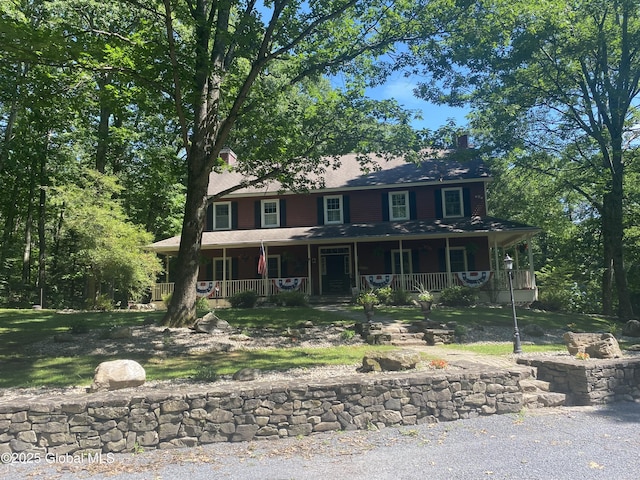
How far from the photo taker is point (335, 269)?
2264cm

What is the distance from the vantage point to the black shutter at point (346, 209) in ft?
74.8

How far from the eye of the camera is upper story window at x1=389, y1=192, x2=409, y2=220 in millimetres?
22562

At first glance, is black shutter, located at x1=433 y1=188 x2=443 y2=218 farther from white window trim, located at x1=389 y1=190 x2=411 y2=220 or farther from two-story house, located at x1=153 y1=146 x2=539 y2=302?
white window trim, located at x1=389 y1=190 x2=411 y2=220

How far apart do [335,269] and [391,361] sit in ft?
49.5

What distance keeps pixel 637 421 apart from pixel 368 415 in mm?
3718

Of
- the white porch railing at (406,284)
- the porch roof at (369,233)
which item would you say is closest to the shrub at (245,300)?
the white porch railing at (406,284)

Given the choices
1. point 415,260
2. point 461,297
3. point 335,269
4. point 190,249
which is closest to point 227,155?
point 335,269

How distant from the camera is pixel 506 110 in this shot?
1745 cm

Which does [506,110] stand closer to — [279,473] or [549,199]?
[549,199]

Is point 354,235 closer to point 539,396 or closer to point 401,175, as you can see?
point 401,175

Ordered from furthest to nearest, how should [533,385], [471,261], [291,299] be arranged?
[471,261] < [291,299] < [533,385]

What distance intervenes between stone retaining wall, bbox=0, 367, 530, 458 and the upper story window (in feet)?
53.9

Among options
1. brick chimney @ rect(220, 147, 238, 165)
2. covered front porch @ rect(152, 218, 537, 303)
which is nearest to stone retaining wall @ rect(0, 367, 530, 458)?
covered front porch @ rect(152, 218, 537, 303)

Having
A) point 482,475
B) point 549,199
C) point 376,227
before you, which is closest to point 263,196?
point 376,227
